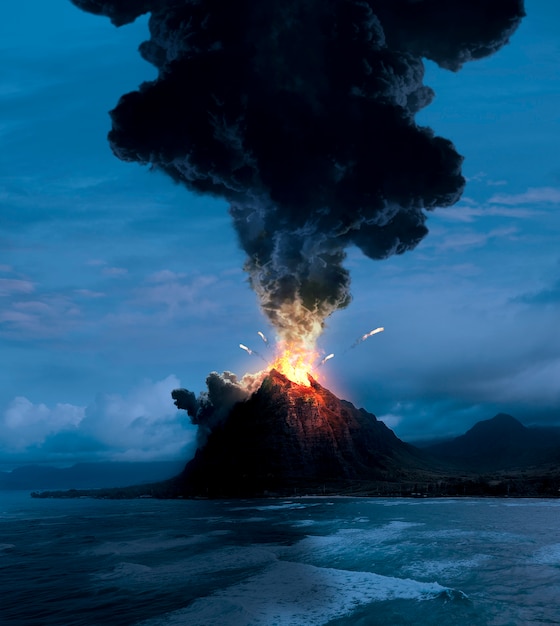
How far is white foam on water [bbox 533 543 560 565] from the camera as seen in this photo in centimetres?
6131

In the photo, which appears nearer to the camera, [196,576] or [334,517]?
[196,576]

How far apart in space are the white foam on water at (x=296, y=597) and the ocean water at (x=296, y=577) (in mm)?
95

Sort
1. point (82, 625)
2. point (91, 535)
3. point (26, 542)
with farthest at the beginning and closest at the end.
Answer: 1. point (91, 535)
2. point (26, 542)
3. point (82, 625)

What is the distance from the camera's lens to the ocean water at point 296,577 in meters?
42.5

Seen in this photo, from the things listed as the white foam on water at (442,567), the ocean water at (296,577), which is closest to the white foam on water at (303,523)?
the ocean water at (296,577)

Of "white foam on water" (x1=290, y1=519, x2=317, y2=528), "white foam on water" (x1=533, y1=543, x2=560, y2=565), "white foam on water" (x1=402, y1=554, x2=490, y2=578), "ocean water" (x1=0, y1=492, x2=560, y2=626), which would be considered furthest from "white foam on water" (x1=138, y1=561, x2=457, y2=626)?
"white foam on water" (x1=290, y1=519, x2=317, y2=528)

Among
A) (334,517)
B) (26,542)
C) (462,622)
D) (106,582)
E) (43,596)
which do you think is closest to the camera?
(462,622)

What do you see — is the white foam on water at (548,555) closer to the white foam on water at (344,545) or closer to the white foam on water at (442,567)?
the white foam on water at (442,567)

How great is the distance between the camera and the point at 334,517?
12800 centimetres

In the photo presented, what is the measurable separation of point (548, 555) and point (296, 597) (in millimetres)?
34975

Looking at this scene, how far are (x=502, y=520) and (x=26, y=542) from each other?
9106cm

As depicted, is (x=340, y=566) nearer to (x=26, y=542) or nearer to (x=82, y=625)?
(x=82, y=625)

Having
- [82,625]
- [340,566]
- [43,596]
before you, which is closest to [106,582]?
[43,596]

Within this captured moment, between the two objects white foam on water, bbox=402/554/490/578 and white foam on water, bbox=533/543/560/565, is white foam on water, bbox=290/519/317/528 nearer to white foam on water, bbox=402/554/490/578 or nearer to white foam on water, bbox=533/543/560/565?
white foam on water, bbox=533/543/560/565
